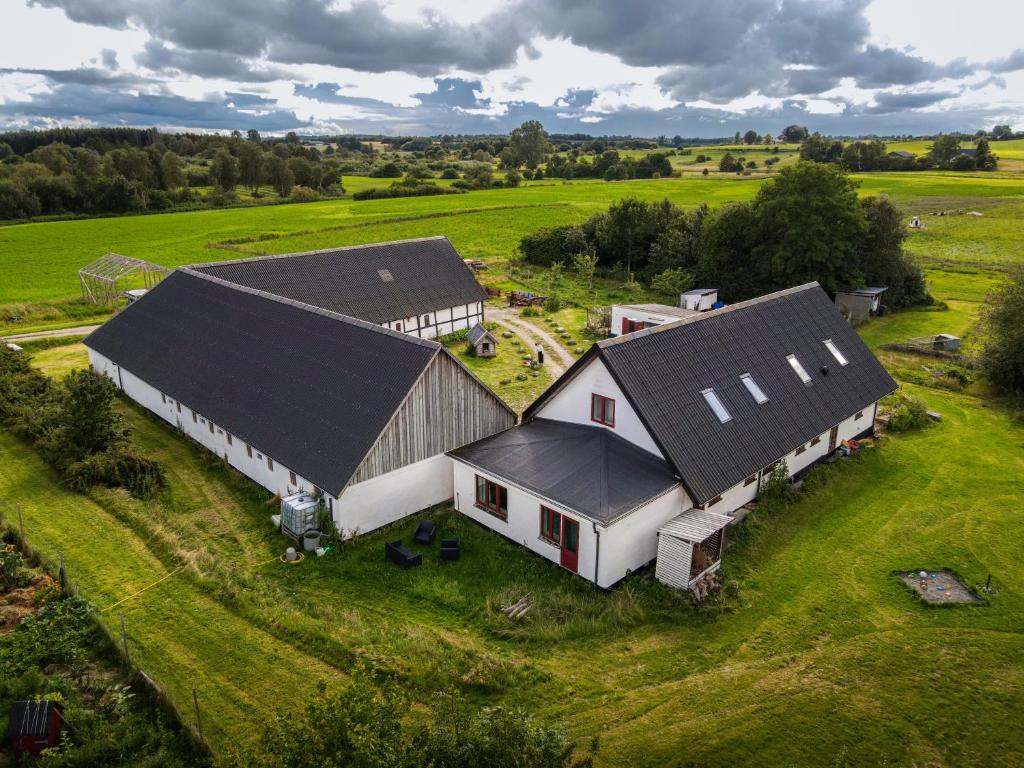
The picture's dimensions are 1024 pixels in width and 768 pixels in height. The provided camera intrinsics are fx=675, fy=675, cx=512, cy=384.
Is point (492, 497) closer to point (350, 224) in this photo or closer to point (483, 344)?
point (483, 344)

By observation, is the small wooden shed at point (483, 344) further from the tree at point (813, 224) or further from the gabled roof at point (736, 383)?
the tree at point (813, 224)

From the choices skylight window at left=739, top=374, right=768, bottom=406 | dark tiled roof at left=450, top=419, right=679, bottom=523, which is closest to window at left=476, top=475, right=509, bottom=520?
dark tiled roof at left=450, top=419, right=679, bottom=523

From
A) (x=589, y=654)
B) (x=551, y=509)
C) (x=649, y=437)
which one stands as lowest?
(x=589, y=654)

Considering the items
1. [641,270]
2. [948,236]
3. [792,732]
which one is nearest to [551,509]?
[792,732]

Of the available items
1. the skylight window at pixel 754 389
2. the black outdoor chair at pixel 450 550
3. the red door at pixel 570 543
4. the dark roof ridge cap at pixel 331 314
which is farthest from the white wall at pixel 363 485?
the skylight window at pixel 754 389

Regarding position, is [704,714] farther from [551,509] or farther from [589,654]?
[551,509]

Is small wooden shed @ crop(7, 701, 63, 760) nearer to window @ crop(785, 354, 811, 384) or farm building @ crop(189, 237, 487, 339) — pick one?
window @ crop(785, 354, 811, 384)

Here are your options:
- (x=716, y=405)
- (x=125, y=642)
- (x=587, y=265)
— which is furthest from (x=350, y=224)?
(x=125, y=642)
